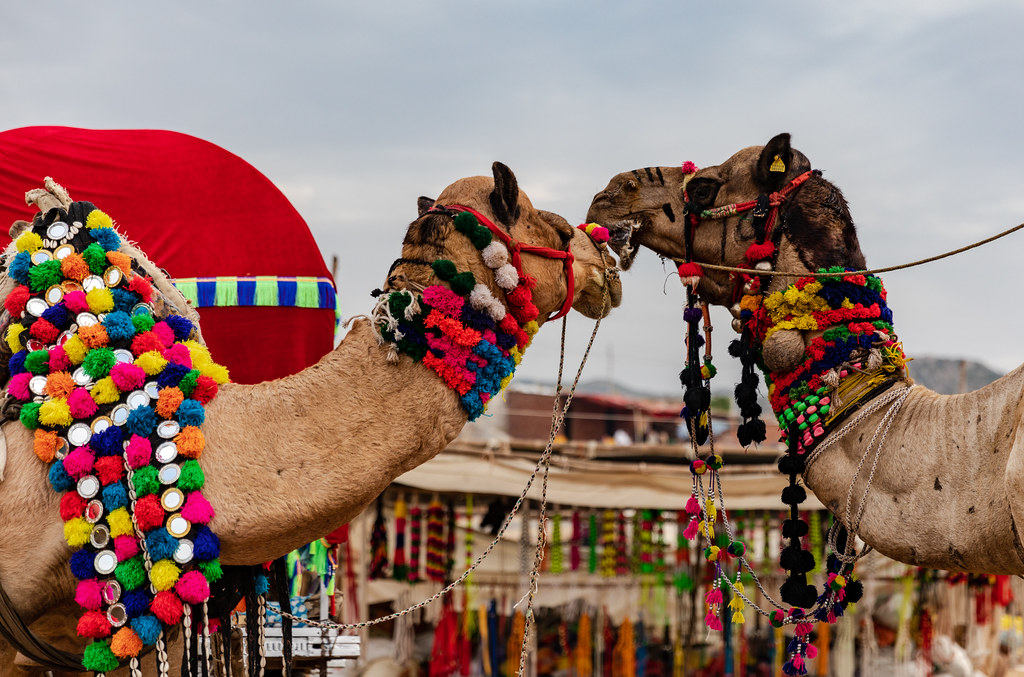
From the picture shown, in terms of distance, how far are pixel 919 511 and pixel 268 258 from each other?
3.44 metres

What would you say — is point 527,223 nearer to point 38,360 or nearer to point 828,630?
point 38,360

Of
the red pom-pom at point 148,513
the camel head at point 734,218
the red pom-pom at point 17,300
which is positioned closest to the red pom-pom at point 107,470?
the red pom-pom at point 148,513

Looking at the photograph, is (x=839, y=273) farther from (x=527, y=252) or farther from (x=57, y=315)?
(x=57, y=315)

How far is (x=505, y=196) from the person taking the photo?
345 cm

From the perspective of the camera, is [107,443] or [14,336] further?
[14,336]

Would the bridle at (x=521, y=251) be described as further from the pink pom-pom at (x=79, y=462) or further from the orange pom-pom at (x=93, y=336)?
the pink pom-pom at (x=79, y=462)

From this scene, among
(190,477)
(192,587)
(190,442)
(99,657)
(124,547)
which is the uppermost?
(190,442)

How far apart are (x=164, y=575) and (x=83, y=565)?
0.24 m

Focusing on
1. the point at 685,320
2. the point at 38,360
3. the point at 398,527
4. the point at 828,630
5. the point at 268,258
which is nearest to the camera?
the point at 38,360

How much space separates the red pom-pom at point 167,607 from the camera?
3064mm

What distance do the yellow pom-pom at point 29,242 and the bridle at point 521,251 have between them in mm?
1316

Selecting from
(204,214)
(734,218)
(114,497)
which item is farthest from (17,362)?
(734,218)

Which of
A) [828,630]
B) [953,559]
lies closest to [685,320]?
[953,559]

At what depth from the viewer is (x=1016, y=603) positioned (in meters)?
9.83
